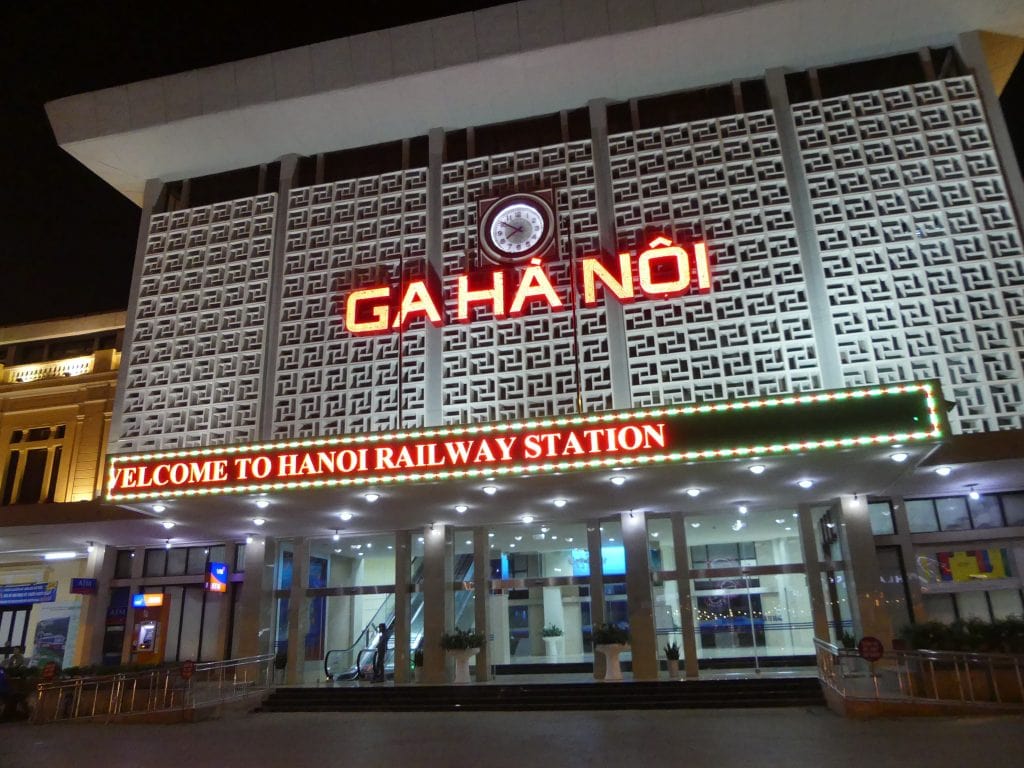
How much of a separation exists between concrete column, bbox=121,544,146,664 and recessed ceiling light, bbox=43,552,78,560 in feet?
9.29

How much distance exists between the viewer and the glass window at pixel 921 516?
1861 cm

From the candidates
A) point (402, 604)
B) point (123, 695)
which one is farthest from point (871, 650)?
point (123, 695)

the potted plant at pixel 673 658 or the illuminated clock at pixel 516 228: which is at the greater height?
the illuminated clock at pixel 516 228

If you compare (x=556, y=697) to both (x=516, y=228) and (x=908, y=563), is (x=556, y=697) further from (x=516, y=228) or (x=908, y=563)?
(x=516, y=228)

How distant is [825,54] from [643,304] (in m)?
8.09

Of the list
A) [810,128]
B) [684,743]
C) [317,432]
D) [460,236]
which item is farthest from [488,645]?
[810,128]

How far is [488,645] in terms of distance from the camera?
19.5 m

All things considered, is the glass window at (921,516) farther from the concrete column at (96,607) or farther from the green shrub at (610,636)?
the concrete column at (96,607)

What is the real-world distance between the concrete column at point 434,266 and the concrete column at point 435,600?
10.4 ft

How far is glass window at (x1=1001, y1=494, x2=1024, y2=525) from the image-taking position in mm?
18172

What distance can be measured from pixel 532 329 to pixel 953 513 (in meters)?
10.8

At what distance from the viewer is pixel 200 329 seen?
21.4m

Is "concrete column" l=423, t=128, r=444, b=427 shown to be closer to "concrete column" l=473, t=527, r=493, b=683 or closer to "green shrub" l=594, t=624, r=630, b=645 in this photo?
"concrete column" l=473, t=527, r=493, b=683

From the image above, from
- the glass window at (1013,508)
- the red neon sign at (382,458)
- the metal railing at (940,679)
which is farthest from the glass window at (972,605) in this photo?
the red neon sign at (382,458)
